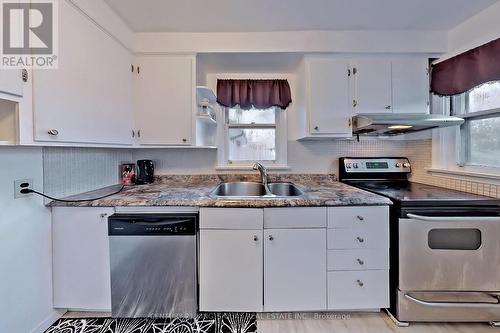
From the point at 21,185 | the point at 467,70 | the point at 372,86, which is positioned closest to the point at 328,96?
the point at 372,86

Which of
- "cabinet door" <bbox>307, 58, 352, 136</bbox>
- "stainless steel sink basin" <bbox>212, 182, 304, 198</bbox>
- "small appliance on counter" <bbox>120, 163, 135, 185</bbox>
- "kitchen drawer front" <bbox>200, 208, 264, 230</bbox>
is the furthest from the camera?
"stainless steel sink basin" <bbox>212, 182, 304, 198</bbox>

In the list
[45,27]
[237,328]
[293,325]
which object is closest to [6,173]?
[45,27]

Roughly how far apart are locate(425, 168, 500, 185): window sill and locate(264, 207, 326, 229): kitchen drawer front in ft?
4.04

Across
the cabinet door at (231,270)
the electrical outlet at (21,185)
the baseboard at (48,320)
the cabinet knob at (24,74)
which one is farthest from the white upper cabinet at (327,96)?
the baseboard at (48,320)

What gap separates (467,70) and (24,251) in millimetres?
3288

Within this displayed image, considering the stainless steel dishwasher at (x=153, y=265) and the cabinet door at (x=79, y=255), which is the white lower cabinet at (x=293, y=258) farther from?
the cabinet door at (x=79, y=255)

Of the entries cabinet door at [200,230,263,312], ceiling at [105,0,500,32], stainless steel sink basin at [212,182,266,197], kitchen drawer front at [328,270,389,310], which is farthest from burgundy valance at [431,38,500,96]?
cabinet door at [200,230,263,312]

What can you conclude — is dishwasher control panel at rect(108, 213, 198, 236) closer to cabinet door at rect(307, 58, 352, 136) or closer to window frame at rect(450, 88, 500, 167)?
cabinet door at rect(307, 58, 352, 136)

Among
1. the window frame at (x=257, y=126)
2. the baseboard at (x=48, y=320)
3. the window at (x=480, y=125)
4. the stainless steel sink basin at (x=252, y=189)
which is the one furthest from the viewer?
the window frame at (x=257, y=126)

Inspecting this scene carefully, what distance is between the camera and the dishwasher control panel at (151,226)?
4.82ft

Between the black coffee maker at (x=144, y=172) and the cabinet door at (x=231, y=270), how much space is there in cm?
103

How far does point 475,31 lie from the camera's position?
1737mm

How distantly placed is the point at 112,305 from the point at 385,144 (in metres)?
2.76

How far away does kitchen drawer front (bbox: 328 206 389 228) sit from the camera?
5.05 ft
